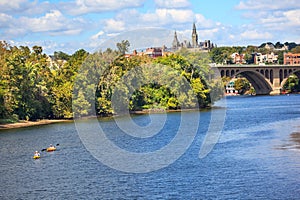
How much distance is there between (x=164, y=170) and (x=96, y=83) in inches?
2348

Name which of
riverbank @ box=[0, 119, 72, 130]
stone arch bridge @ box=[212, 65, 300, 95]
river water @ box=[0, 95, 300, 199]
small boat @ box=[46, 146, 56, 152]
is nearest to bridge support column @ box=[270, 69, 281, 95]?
stone arch bridge @ box=[212, 65, 300, 95]

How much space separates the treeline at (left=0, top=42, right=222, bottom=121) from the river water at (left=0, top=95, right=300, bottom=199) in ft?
67.0

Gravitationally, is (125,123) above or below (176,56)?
below

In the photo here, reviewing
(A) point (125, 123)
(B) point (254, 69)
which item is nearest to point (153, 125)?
(A) point (125, 123)

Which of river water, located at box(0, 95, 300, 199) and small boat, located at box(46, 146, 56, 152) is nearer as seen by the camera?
river water, located at box(0, 95, 300, 199)

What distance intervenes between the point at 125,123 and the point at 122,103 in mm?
19199

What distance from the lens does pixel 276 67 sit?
581ft

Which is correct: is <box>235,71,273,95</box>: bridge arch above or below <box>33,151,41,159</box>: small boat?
above

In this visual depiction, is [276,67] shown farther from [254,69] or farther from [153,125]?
[153,125]

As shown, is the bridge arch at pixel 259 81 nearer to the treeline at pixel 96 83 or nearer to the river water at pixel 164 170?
the treeline at pixel 96 83

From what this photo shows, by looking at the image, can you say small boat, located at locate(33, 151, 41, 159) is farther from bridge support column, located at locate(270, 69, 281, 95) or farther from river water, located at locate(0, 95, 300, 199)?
bridge support column, located at locate(270, 69, 281, 95)

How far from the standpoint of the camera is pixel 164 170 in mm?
48750

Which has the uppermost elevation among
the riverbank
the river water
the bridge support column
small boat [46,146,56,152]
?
the bridge support column

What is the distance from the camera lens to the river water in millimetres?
40850
